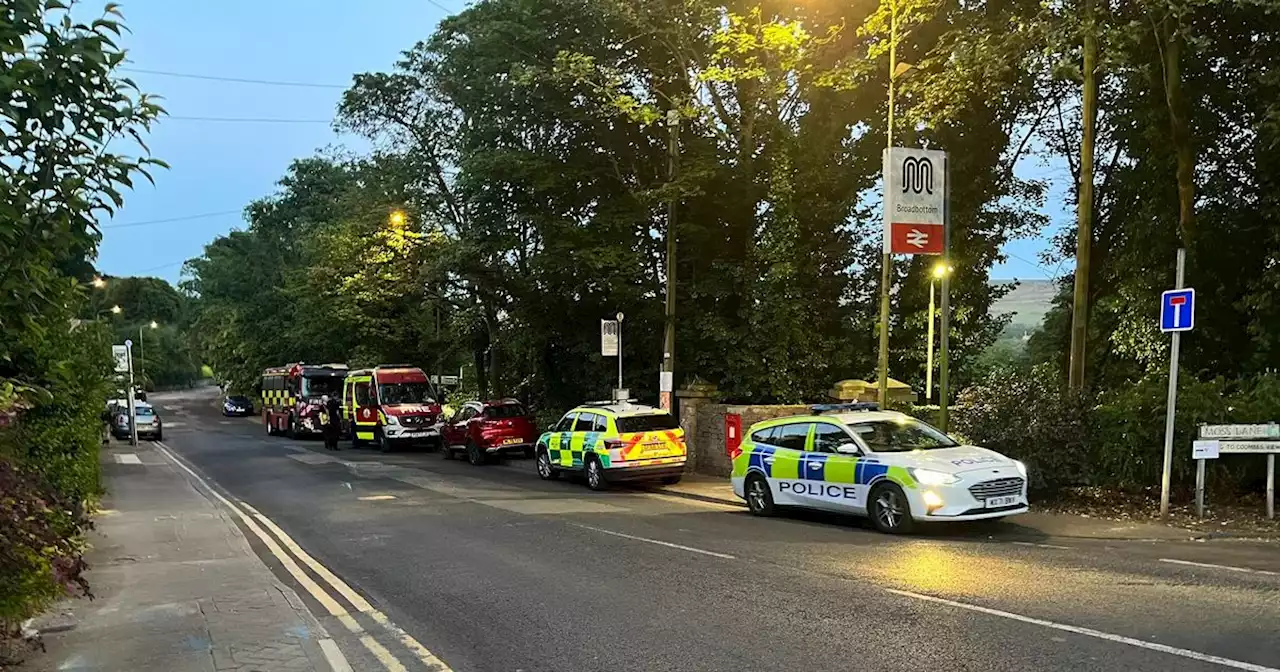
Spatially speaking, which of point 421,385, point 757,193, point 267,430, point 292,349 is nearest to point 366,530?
point 757,193

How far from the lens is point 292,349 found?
5759cm

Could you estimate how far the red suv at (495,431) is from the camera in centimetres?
2566

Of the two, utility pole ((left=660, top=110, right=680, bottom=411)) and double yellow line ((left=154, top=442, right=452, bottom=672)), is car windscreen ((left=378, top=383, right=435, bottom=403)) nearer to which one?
utility pole ((left=660, top=110, right=680, bottom=411))

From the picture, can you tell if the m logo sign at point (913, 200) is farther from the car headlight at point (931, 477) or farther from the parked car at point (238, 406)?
the parked car at point (238, 406)

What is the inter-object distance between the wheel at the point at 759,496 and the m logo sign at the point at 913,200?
4217 mm

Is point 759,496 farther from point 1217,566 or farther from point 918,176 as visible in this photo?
point 1217,566

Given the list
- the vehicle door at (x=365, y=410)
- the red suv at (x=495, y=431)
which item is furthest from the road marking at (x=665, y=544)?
the vehicle door at (x=365, y=410)

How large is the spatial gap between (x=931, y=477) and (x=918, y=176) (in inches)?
217

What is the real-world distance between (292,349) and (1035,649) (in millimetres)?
56808

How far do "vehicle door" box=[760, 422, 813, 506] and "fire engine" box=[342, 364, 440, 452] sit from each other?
19742 millimetres

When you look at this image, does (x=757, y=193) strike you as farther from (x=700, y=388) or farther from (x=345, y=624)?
(x=345, y=624)

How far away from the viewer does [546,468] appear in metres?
21.2

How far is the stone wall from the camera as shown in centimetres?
2086

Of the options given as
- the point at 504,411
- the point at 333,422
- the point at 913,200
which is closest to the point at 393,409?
the point at 333,422
